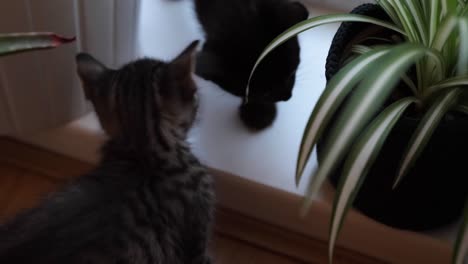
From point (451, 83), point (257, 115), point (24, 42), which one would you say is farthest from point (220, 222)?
point (24, 42)

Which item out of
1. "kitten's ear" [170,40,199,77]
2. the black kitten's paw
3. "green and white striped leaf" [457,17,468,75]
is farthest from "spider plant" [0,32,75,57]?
the black kitten's paw

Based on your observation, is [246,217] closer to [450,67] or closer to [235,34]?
[235,34]

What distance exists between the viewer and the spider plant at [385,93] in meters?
0.59

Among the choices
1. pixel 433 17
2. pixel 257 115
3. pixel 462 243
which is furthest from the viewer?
pixel 257 115

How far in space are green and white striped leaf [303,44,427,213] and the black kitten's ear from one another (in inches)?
13.7

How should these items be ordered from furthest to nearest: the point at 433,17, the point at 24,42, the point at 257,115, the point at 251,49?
the point at 257,115, the point at 251,49, the point at 433,17, the point at 24,42

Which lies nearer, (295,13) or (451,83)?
(451,83)

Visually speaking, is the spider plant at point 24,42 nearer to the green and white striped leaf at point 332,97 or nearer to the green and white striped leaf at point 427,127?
the green and white striped leaf at point 332,97

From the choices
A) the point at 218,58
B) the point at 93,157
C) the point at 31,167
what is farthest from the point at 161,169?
the point at 31,167

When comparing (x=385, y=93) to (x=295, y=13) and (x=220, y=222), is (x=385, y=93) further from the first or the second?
(x=220, y=222)

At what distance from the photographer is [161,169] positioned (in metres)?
0.80

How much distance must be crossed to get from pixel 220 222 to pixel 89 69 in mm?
405

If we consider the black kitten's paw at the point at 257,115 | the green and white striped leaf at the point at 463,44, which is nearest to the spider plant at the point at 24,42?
the green and white striped leaf at the point at 463,44

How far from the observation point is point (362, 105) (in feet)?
1.91
